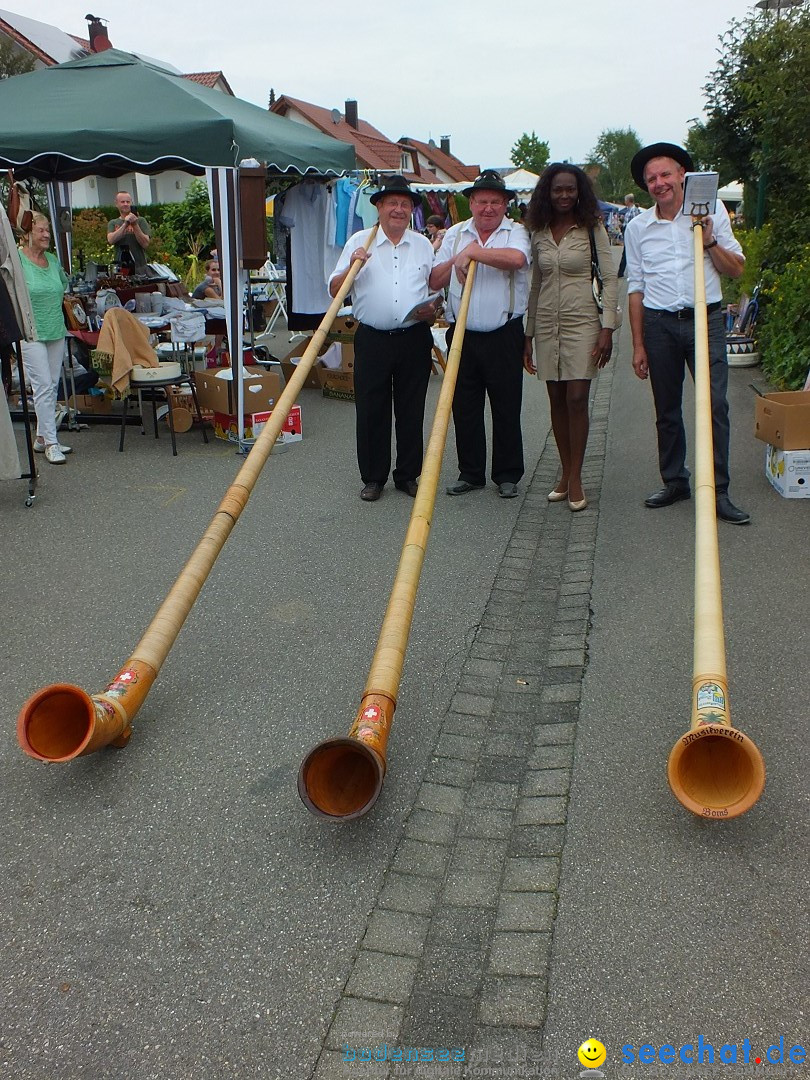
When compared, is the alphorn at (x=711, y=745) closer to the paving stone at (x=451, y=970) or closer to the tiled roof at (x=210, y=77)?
the paving stone at (x=451, y=970)

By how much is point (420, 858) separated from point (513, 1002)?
2.02 ft

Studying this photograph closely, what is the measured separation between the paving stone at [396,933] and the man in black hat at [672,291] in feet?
10.7

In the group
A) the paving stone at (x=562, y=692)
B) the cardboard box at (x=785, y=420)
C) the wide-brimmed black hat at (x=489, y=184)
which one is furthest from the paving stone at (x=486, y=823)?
the wide-brimmed black hat at (x=489, y=184)

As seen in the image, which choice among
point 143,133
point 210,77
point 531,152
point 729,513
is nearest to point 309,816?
point 729,513

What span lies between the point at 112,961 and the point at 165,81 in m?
7.96

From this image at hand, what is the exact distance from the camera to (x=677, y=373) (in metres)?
5.57

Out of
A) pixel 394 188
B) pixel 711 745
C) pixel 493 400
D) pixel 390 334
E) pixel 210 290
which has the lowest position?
pixel 711 745

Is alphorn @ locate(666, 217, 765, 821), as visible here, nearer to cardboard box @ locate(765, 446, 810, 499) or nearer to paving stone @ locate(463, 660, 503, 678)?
paving stone @ locate(463, 660, 503, 678)

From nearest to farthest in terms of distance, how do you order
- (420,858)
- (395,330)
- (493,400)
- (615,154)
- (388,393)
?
(420,858) → (395,330) → (493,400) → (388,393) → (615,154)

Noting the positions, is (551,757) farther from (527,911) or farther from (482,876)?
(527,911)

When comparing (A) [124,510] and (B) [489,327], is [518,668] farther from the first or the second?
(A) [124,510]

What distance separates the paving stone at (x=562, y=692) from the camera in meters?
3.79

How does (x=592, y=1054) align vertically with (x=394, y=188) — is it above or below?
below

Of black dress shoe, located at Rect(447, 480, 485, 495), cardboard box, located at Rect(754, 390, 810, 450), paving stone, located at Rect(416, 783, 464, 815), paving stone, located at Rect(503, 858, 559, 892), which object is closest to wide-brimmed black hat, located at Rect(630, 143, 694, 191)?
cardboard box, located at Rect(754, 390, 810, 450)
